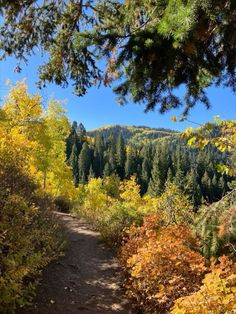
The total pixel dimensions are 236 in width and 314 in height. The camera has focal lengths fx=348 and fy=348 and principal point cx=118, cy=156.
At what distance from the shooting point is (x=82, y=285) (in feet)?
27.7

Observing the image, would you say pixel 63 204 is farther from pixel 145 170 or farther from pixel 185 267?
pixel 145 170

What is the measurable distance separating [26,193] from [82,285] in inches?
108

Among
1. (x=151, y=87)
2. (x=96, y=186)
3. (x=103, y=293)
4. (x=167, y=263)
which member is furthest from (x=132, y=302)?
(x=96, y=186)

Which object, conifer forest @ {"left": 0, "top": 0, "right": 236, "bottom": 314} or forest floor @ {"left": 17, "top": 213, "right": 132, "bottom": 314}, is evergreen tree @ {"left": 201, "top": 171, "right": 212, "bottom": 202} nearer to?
conifer forest @ {"left": 0, "top": 0, "right": 236, "bottom": 314}

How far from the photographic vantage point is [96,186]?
129 ft

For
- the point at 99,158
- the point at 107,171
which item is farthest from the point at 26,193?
the point at 99,158

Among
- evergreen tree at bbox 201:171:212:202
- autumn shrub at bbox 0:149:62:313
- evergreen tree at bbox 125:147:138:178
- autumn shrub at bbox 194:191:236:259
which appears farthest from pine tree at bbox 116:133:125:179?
autumn shrub at bbox 194:191:236:259

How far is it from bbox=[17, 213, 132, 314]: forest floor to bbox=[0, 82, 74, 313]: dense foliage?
338mm

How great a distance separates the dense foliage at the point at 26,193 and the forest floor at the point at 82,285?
1.11 feet

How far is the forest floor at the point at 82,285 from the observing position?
7156mm

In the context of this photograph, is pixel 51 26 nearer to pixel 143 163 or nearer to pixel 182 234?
pixel 182 234

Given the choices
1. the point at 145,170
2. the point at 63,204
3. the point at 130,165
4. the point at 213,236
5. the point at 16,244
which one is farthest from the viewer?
the point at 130,165

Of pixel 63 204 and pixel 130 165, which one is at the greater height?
pixel 130 165

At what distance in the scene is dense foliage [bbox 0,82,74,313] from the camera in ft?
18.1
